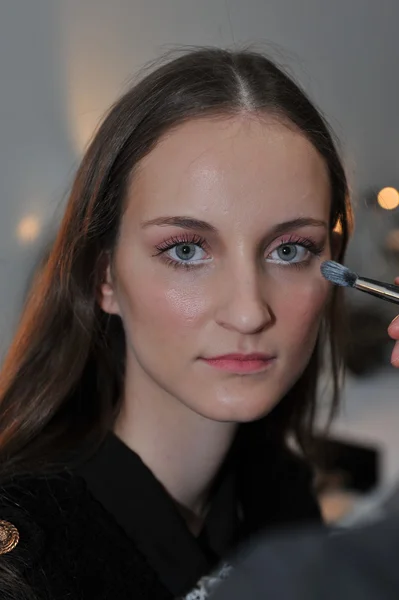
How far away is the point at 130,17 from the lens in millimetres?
626

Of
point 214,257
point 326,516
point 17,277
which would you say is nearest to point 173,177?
point 214,257

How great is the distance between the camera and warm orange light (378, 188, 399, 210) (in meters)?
0.75

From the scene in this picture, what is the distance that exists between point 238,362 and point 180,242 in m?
0.09

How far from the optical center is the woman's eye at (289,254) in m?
0.58

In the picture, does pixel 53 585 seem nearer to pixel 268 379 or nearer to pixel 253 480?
pixel 268 379

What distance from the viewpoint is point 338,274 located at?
573mm

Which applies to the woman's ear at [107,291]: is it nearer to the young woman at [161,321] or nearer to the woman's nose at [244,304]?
the young woman at [161,321]

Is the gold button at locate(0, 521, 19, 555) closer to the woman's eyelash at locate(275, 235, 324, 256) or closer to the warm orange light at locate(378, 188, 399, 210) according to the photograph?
the woman's eyelash at locate(275, 235, 324, 256)

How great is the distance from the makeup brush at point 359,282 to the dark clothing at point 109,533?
0.21 meters

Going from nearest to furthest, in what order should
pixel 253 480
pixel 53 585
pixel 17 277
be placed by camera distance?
1. pixel 53 585
2. pixel 17 277
3. pixel 253 480

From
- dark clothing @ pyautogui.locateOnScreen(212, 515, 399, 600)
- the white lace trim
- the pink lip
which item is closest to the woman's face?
the pink lip

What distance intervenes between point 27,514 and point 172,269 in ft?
0.66

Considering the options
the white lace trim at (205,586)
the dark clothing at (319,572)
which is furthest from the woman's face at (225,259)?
the dark clothing at (319,572)

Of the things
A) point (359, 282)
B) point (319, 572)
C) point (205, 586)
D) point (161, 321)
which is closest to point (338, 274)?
point (359, 282)
